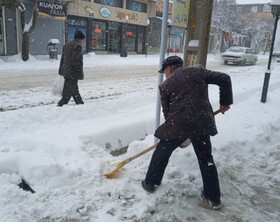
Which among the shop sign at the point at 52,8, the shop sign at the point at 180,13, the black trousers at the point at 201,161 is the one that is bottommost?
the black trousers at the point at 201,161

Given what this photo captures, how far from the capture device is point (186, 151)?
4160mm

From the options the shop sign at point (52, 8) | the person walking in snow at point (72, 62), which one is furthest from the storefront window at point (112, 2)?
the person walking in snow at point (72, 62)

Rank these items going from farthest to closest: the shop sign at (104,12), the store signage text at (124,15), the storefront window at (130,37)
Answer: the storefront window at (130,37) < the store signage text at (124,15) < the shop sign at (104,12)

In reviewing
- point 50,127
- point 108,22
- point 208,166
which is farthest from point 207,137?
point 108,22

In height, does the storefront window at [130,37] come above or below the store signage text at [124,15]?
below

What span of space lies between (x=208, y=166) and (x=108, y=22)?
24701 mm

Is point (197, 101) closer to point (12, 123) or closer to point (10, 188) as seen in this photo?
point (10, 188)

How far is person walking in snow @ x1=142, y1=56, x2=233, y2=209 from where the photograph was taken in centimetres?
305

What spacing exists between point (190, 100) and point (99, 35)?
24.2 m

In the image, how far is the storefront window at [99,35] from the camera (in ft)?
83.4

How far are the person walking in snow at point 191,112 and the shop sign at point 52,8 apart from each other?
1784 centimetres

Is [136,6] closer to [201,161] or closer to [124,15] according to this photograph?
[124,15]

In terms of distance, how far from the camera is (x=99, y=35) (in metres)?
26.0

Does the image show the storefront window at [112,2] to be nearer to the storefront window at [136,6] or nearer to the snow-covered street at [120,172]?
the storefront window at [136,6]
